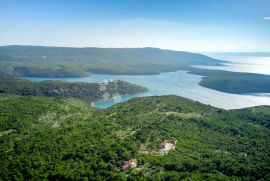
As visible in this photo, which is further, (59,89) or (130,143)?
(59,89)

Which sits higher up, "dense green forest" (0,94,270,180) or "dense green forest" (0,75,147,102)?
"dense green forest" (0,94,270,180)

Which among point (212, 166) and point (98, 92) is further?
point (98, 92)

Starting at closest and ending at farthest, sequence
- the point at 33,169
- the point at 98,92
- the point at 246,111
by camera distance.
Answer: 1. the point at 33,169
2. the point at 246,111
3. the point at 98,92

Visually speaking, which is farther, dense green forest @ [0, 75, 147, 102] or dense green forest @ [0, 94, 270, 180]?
dense green forest @ [0, 75, 147, 102]

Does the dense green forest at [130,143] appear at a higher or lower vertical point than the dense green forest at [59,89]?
higher

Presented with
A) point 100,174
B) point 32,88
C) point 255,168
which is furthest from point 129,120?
point 32,88

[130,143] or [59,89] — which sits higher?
[130,143]

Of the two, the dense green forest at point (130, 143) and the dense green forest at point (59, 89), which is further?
the dense green forest at point (59, 89)

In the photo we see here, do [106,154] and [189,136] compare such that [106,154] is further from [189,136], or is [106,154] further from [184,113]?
[184,113]
